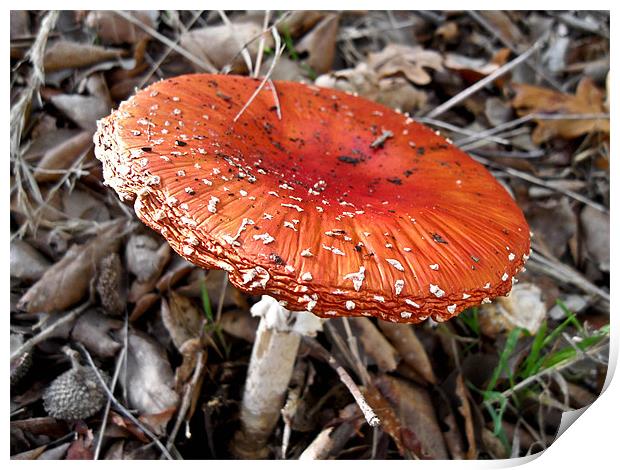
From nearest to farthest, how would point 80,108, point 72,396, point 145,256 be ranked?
point 72,396
point 145,256
point 80,108

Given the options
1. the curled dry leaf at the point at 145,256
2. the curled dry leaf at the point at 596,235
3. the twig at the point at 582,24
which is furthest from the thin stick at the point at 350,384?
the twig at the point at 582,24

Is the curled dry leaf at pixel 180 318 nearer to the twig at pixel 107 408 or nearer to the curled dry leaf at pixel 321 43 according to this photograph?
the twig at pixel 107 408

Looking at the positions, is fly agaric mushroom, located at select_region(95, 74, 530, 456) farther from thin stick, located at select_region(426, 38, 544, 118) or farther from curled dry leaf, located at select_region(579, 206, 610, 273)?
curled dry leaf, located at select_region(579, 206, 610, 273)

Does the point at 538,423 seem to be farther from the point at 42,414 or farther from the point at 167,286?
the point at 42,414

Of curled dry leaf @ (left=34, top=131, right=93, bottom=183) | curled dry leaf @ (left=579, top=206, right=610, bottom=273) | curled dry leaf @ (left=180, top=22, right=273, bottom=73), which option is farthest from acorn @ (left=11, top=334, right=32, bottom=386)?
curled dry leaf @ (left=579, top=206, right=610, bottom=273)

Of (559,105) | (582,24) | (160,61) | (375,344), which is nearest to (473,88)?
(559,105)

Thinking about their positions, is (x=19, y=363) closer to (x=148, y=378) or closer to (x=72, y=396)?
(x=72, y=396)
